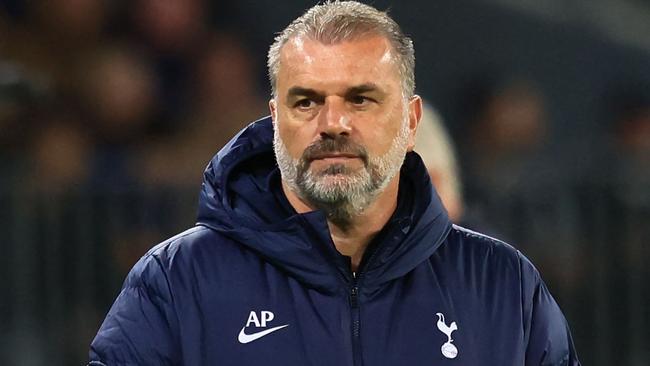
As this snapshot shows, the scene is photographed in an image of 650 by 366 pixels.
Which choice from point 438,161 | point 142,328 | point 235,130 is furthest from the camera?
point 235,130

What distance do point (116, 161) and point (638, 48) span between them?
102 inches

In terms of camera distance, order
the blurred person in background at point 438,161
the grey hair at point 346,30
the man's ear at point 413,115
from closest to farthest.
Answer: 1. the grey hair at point 346,30
2. the man's ear at point 413,115
3. the blurred person in background at point 438,161

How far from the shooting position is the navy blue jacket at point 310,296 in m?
2.23

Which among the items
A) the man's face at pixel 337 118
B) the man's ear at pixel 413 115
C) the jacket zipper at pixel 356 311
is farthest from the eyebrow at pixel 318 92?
the jacket zipper at pixel 356 311

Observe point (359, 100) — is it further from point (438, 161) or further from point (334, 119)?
Answer: point (438, 161)

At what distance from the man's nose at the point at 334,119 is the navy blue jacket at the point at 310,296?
148 millimetres

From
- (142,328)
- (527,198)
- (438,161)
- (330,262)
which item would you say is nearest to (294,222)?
(330,262)

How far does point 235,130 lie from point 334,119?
3.66m

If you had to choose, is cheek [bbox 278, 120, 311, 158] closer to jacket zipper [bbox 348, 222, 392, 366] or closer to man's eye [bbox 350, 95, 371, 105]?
man's eye [bbox 350, 95, 371, 105]

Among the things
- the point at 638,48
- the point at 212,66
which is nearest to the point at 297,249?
the point at 212,66

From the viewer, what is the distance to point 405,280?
2355mm

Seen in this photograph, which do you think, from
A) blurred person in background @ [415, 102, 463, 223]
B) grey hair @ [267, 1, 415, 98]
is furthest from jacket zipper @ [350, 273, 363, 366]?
blurred person in background @ [415, 102, 463, 223]

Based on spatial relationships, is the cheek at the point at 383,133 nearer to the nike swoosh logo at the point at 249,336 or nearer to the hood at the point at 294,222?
the hood at the point at 294,222

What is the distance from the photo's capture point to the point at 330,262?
7.51 feet
